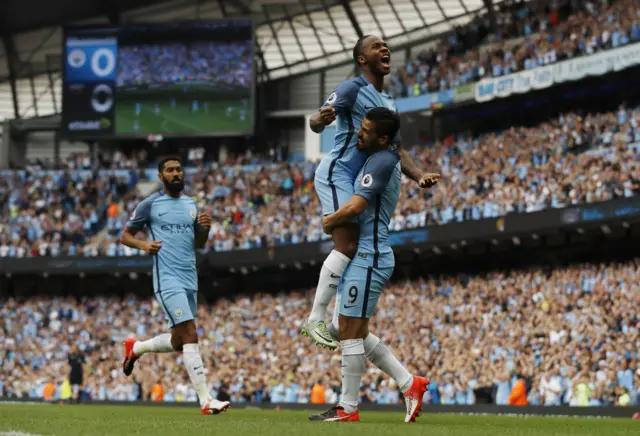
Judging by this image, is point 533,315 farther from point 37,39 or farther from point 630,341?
point 37,39

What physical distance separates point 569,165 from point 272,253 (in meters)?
12.9

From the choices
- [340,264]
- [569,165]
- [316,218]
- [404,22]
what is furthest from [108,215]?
[340,264]

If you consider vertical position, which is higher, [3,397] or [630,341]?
[630,341]

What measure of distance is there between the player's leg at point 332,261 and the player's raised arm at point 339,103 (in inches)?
21.8

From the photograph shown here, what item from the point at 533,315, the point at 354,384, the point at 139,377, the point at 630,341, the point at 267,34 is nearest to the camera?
the point at 354,384

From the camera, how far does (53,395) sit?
124 ft

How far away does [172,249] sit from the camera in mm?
12773

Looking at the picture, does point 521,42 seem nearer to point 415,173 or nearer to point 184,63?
point 184,63

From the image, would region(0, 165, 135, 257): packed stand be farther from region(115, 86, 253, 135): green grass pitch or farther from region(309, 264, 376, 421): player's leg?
region(309, 264, 376, 421): player's leg

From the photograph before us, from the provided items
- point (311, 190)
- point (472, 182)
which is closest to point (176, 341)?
point (472, 182)

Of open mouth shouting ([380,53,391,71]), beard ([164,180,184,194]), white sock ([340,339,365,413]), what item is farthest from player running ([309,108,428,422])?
beard ([164,180,184,194])

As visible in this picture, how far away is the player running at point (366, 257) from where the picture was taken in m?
9.27

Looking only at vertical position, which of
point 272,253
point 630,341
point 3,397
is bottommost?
point 3,397

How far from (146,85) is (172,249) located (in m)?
35.5
